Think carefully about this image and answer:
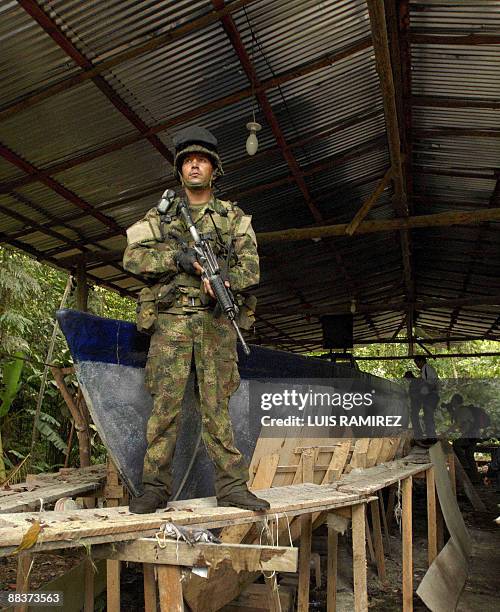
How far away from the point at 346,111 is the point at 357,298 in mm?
7431

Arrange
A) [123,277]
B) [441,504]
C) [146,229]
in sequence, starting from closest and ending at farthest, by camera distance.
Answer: [146,229], [441,504], [123,277]

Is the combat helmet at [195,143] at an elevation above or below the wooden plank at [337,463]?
above

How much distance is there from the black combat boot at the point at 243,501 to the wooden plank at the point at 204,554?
0.47 m

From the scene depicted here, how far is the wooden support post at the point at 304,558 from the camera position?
13.6 ft

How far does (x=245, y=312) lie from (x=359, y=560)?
5.31ft

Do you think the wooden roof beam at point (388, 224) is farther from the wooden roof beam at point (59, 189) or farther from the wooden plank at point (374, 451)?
the wooden plank at point (374, 451)

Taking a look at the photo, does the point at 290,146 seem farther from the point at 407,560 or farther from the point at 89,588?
the point at 89,588

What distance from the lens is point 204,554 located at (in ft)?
7.25

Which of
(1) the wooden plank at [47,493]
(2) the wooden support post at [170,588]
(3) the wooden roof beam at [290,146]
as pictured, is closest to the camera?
(2) the wooden support post at [170,588]

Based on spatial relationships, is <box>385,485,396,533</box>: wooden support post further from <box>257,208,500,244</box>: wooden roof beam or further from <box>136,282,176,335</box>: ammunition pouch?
<box>136,282,176,335</box>: ammunition pouch

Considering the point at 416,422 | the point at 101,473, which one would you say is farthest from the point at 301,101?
the point at 416,422

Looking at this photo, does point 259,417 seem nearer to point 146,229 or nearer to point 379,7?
point 146,229

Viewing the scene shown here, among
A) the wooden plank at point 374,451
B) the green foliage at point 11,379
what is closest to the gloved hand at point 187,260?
the wooden plank at point 374,451

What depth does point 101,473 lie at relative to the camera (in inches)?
202
